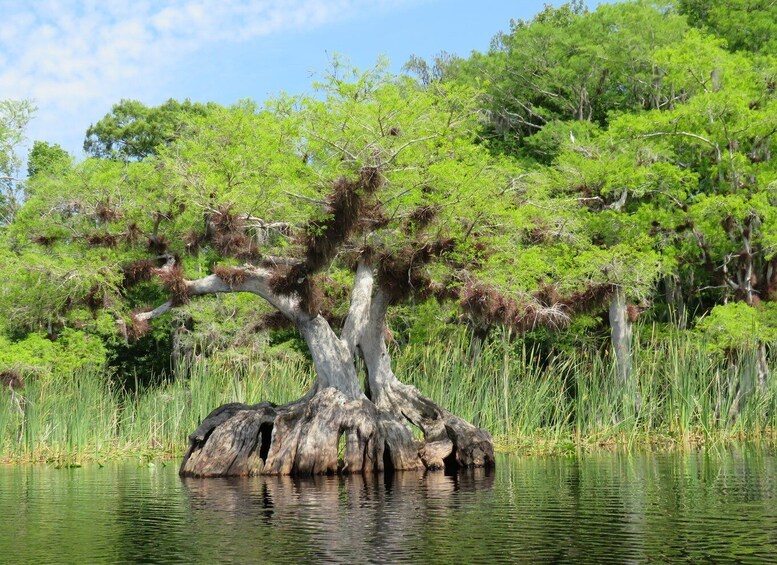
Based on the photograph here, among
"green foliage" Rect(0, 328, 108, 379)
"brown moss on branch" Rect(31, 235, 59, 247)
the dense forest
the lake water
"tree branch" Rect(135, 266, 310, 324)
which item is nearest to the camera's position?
the lake water

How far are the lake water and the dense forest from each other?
3.63 m

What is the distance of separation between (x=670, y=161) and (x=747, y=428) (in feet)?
33.4

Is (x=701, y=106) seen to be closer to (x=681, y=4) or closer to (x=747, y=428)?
(x=747, y=428)

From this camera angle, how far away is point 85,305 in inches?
666

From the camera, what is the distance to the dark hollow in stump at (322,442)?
13.7m

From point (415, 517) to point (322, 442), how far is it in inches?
213

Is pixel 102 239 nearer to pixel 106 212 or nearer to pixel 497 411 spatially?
pixel 106 212

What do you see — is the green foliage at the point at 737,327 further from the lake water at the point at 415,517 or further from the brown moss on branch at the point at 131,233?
the brown moss on branch at the point at 131,233

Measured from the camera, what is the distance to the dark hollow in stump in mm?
13680

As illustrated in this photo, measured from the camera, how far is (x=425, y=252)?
50.3 ft

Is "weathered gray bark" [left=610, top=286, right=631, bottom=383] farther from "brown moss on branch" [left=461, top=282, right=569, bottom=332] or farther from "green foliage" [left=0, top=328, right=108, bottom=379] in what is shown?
"green foliage" [left=0, top=328, right=108, bottom=379]

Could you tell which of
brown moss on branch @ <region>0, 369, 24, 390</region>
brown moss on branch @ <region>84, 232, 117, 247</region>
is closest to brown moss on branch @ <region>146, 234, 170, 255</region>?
brown moss on branch @ <region>84, 232, 117, 247</region>

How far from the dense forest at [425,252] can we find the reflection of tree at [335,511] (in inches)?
148

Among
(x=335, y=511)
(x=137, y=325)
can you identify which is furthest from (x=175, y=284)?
(x=335, y=511)
